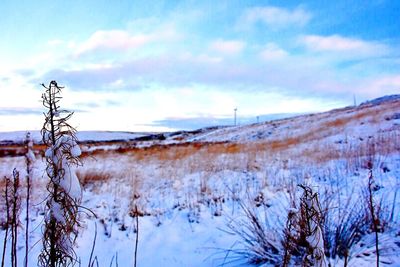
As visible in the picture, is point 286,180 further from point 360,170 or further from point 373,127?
point 373,127

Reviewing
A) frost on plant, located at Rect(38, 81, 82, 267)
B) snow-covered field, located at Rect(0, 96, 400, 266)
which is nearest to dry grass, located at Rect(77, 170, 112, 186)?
snow-covered field, located at Rect(0, 96, 400, 266)

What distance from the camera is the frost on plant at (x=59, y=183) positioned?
4.10 feet

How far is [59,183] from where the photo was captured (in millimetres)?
1239

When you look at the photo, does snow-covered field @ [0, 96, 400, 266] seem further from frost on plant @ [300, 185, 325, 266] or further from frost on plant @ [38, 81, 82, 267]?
frost on plant @ [38, 81, 82, 267]

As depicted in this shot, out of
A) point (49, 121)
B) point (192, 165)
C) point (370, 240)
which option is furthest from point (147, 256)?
point (192, 165)

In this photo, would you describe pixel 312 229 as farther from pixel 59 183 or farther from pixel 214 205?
pixel 214 205

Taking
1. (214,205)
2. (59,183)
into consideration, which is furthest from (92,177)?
(59,183)

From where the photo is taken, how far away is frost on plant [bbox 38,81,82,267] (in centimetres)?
125

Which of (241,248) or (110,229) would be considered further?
(110,229)

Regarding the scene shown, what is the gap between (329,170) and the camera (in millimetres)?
8703

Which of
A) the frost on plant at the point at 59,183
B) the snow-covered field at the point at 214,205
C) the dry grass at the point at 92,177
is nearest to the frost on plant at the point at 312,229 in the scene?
the frost on plant at the point at 59,183

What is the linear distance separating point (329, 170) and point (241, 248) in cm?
420

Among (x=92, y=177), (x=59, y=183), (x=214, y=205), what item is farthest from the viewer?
(x=92, y=177)

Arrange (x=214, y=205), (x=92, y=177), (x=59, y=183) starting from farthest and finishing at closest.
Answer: (x=92, y=177), (x=214, y=205), (x=59, y=183)
